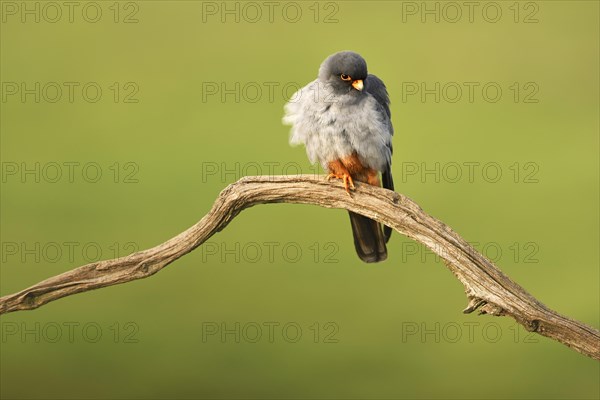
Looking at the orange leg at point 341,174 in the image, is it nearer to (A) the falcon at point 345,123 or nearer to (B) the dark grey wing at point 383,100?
(A) the falcon at point 345,123

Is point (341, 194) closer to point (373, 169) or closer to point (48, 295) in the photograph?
point (373, 169)

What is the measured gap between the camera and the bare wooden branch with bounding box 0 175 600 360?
17.2 ft

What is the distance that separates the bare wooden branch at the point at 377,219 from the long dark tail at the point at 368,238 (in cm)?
33

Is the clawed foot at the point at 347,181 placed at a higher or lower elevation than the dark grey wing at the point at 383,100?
lower

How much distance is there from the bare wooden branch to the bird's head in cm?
69

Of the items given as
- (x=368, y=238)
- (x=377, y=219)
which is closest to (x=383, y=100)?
(x=377, y=219)

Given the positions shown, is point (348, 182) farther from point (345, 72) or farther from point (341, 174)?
point (345, 72)

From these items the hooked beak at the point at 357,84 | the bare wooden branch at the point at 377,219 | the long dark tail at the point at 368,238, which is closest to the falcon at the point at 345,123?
the hooked beak at the point at 357,84

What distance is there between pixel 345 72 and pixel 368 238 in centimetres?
131

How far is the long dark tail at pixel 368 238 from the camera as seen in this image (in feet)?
19.6

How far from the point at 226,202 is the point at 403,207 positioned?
48.6 inches

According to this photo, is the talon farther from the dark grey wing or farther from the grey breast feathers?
the dark grey wing

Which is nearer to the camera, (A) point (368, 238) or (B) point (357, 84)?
(B) point (357, 84)

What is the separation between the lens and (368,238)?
237 inches
